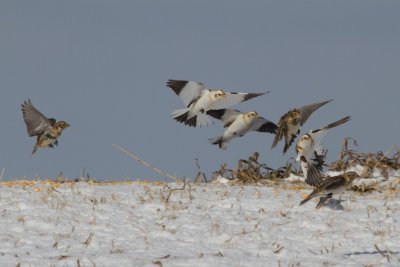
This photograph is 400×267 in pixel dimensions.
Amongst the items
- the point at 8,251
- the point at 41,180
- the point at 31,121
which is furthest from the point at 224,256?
the point at 31,121

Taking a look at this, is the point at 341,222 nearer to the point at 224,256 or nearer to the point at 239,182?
the point at 224,256

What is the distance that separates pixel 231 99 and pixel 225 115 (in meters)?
0.45

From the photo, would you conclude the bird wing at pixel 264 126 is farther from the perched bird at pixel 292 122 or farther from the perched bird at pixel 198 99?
the perched bird at pixel 292 122

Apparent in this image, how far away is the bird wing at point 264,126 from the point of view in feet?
50.0

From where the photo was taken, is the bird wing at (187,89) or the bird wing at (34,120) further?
the bird wing at (34,120)

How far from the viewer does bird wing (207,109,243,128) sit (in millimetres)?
15492

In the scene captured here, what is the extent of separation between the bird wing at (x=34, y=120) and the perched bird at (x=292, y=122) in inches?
208

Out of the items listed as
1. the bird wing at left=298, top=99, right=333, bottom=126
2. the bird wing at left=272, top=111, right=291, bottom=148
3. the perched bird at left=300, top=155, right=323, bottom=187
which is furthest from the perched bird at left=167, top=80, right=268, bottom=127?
the perched bird at left=300, top=155, right=323, bottom=187

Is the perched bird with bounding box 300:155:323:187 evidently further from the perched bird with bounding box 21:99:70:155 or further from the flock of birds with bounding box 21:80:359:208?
the perched bird with bounding box 21:99:70:155

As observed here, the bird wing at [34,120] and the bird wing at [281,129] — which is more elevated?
the bird wing at [34,120]

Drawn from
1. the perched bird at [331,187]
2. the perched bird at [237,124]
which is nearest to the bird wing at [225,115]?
the perched bird at [237,124]

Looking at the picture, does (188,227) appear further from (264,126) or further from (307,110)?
(264,126)

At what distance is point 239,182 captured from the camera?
14789 mm

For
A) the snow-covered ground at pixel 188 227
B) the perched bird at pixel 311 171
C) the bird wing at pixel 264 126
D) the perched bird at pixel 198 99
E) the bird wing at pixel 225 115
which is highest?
the perched bird at pixel 198 99
